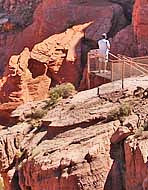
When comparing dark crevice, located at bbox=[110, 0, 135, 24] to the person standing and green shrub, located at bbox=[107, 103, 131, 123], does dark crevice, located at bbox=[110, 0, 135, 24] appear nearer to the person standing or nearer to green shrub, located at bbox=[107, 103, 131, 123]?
the person standing

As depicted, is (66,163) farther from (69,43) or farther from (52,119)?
(69,43)

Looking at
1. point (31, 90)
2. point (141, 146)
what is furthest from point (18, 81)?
point (141, 146)

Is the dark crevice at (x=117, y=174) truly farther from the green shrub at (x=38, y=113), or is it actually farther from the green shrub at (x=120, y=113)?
the green shrub at (x=38, y=113)

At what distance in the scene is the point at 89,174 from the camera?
44.4ft

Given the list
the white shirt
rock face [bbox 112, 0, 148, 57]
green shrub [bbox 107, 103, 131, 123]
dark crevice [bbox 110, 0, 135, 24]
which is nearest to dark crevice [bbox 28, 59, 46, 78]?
rock face [bbox 112, 0, 148, 57]

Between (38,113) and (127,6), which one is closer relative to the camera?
(38,113)

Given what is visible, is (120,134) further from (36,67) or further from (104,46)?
(36,67)

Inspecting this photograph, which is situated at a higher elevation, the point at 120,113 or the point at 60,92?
the point at 120,113

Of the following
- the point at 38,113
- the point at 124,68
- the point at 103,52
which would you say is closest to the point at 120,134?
the point at 38,113

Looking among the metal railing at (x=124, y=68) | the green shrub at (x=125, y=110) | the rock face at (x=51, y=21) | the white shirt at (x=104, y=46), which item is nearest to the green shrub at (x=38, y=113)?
the metal railing at (x=124, y=68)

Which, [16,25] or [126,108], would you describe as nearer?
[126,108]

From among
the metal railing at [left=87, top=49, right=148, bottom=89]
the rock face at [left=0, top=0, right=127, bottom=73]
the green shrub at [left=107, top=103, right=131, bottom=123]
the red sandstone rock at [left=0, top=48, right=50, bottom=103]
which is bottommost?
the red sandstone rock at [left=0, top=48, right=50, bottom=103]

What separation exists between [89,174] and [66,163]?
60cm

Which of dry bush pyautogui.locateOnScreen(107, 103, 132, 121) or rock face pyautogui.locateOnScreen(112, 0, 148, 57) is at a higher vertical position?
dry bush pyautogui.locateOnScreen(107, 103, 132, 121)
